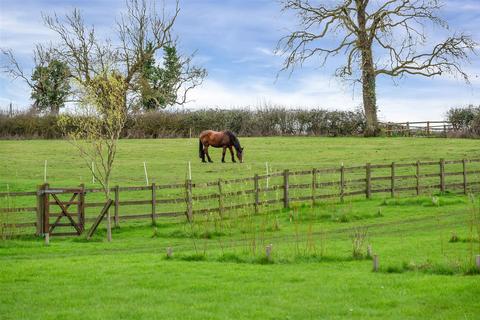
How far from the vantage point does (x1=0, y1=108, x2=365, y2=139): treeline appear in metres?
59.4

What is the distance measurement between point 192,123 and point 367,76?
563 inches

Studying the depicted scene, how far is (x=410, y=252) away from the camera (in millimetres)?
15914

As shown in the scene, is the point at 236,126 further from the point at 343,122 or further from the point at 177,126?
the point at 343,122

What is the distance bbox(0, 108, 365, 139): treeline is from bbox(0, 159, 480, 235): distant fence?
24106 millimetres

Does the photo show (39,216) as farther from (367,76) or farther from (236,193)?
(367,76)

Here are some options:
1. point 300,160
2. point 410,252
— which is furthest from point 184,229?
point 300,160

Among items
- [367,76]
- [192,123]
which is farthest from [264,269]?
[192,123]

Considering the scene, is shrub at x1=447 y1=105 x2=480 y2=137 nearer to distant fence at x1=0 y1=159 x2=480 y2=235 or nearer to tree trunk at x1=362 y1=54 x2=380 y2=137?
tree trunk at x1=362 y1=54 x2=380 y2=137

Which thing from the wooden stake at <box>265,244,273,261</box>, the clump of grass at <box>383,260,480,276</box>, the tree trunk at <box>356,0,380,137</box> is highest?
the tree trunk at <box>356,0,380,137</box>

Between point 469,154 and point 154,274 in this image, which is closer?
point 154,274

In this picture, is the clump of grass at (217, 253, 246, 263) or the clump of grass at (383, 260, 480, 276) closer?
the clump of grass at (383, 260, 480, 276)

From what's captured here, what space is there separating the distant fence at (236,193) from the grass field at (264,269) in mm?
628

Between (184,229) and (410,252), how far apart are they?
7.87 metres

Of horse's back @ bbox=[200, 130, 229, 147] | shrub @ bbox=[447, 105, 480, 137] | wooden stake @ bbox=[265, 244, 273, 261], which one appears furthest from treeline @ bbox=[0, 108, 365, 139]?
wooden stake @ bbox=[265, 244, 273, 261]
